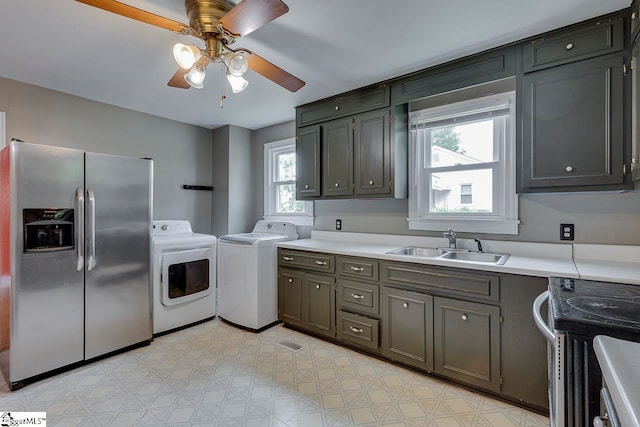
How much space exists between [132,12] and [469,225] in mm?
2667

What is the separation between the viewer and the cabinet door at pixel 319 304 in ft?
9.20

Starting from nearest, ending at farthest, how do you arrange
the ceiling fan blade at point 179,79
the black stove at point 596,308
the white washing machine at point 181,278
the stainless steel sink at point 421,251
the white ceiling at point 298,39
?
the black stove at point 596,308 < the white ceiling at point 298,39 < the ceiling fan blade at point 179,79 < the stainless steel sink at point 421,251 < the white washing machine at point 181,278

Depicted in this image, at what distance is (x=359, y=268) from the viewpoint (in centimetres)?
259

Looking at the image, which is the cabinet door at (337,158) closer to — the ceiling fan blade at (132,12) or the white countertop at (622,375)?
the ceiling fan blade at (132,12)

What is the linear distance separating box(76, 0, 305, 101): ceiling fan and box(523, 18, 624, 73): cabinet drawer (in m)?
1.64

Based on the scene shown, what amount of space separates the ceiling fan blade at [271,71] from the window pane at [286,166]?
6.07ft

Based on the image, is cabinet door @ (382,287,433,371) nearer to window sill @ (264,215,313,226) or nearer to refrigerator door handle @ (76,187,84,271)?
window sill @ (264,215,313,226)

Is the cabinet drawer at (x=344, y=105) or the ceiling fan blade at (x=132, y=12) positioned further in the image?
the cabinet drawer at (x=344, y=105)

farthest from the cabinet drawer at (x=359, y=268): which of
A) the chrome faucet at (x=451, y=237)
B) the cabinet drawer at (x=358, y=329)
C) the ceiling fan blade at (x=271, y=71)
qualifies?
the ceiling fan blade at (x=271, y=71)

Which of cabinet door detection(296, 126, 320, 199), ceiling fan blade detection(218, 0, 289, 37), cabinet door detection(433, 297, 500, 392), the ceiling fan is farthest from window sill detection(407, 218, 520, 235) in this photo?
ceiling fan blade detection(218, 0, 289, 37)

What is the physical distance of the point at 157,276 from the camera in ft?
9.74

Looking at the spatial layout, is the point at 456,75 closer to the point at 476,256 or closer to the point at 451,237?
the point at 451,237

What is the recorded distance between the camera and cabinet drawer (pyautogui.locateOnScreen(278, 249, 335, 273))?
280cm

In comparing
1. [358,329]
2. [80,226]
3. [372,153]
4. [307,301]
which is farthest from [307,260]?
[80,226]
